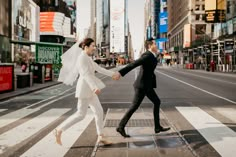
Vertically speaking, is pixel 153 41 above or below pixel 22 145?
above

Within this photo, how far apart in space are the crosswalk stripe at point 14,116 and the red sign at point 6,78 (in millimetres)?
5634

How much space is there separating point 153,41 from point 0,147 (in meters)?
3.34

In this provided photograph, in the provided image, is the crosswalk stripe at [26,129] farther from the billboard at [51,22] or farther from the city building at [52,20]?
the billboard at [51,22]

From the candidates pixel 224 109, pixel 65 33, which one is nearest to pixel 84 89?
pixel 224 109

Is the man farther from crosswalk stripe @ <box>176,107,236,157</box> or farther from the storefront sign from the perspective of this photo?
the storefront sign

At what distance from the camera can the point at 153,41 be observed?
743 centimetres

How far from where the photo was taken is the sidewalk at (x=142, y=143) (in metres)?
5.97

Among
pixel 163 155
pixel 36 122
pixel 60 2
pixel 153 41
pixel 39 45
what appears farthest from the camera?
pixel 60 2

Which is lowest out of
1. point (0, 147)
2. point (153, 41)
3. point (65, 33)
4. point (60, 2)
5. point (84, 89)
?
point (0, 147)

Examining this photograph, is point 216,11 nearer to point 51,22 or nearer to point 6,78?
point 6,78

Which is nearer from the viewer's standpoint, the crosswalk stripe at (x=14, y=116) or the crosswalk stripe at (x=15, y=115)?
the crosswalk stripe at (x=14, y=116)

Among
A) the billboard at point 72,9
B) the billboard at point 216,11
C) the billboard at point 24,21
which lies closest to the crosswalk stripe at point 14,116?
the billboard at point 216,11

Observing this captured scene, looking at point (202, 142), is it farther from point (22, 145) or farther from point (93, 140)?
point (22, 145)

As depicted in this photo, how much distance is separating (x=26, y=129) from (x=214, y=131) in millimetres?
3882
